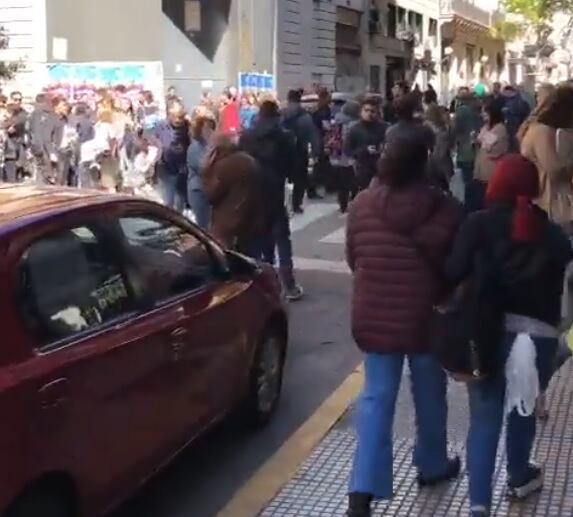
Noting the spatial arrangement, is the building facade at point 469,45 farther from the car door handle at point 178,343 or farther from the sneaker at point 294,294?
the car door handle at point 178,343

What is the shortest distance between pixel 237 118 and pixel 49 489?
16049 mm

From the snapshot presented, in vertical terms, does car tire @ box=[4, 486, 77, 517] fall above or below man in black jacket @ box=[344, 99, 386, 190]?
below

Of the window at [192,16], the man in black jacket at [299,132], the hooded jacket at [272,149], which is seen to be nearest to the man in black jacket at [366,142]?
the hooded jacket at [272,149]

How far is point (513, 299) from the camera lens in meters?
4.64

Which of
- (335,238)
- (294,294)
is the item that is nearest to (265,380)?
(294,294)

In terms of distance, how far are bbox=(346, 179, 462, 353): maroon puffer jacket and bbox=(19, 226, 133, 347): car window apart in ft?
3.36

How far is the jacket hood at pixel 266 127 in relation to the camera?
10.8 m

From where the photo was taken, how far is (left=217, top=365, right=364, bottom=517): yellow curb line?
5500 mm

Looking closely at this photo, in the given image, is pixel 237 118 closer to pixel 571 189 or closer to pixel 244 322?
pixel 571 189

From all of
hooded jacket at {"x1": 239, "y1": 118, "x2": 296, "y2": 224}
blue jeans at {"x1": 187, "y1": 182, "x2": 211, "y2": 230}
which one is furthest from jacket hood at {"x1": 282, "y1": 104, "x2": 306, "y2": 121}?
hooded jacket at {"x1": 239, "y1": 118, "x2": 296, "y2": 224}

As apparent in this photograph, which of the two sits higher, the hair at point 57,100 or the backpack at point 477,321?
the hair at point 57,100

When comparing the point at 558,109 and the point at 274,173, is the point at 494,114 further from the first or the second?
the point at 558,109

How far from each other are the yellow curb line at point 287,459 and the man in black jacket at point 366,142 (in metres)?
4.97

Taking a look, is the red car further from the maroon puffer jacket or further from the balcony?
the balcony
